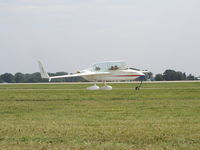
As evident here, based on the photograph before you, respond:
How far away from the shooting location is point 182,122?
47.2 feet

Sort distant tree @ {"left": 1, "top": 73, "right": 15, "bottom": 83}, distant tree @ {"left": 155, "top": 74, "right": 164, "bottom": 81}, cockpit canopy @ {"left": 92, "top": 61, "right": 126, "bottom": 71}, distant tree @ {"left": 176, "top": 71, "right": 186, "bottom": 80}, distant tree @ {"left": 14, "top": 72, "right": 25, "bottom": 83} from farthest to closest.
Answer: distant tree @ {"left": 1, "top": 73, "right": 15, "bottom": 83} → distant tree @ {"left": 14, "top": 72, "right": 25, "bottom": 83} → distant tree @ {"left": 176, "top": 71, "right": 186, "bottom": 80} → distant tree @ {"left": 155, "top": 74, "right": 164, "bottom": 81} → cockpit canopy @ {"left": 92, "top": 61, "right": 126, "bottom": 71}

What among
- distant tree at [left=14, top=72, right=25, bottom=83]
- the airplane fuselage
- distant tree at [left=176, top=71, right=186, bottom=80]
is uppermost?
distant tree at [left=14, top=72, right=25, bottom=83]

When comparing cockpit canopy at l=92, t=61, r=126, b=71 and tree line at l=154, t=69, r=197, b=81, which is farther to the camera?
tree line at l=154, t=69, r=197, b=81

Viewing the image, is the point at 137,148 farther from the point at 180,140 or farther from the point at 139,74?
the point at 139,74

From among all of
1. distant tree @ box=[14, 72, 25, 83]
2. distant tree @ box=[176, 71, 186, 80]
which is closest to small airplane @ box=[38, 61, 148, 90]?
distant tree @ box=[176, 71, 186, 80]

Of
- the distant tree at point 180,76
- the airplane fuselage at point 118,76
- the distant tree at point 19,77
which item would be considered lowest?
the airplane fuselage at point 118,76

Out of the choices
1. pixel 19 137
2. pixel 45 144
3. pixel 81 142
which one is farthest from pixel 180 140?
pixel 19 137

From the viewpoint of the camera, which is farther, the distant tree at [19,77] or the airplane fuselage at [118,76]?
the distant tree at [19,77]

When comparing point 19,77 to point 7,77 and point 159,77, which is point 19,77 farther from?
point 159,77

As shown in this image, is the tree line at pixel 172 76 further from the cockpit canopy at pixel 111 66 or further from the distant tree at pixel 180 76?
the cockpit canopy at pixel 111 66

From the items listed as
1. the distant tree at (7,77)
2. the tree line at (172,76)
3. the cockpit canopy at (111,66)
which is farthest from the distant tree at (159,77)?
the cockpit canopy at (111,66)

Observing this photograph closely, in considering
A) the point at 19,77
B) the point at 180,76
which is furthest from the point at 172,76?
the point at 19,77

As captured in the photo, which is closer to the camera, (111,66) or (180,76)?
(111,66)

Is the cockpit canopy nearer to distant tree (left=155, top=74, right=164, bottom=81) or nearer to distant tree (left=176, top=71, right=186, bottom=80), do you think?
distant tree (left=155, top=74, right=164, bottom=81)
